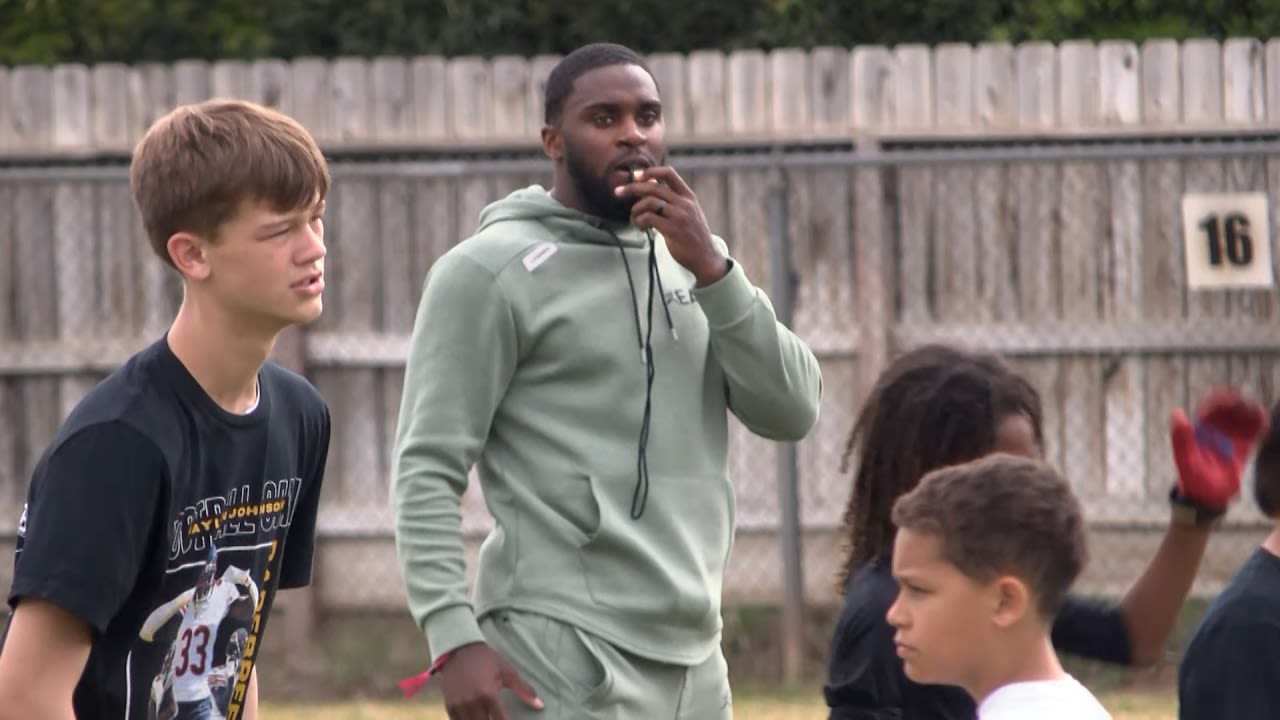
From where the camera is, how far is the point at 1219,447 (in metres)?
3.43

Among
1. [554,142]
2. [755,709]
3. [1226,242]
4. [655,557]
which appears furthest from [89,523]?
[1226,242]

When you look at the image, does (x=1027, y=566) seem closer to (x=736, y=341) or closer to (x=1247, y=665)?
(x=1247, y=665)

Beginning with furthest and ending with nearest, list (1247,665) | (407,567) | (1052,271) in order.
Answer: (1052,271) < (407,567) < (1247,665)

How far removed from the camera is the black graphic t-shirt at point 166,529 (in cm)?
290

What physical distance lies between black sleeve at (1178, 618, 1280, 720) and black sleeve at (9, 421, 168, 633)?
1723 millimetres

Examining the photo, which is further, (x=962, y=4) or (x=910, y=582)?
(x=962, y=4)

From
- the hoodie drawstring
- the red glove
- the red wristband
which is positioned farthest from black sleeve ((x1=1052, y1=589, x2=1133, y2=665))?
the red wristband

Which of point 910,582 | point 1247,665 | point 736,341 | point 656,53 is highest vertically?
point 656,53

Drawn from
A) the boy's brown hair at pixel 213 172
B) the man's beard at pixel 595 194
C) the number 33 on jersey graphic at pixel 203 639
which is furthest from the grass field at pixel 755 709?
the boy's brown hair at pixel 213 172

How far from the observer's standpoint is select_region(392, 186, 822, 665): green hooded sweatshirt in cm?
379

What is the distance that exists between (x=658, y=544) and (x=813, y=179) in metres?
5.16

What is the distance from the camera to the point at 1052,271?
343 inches

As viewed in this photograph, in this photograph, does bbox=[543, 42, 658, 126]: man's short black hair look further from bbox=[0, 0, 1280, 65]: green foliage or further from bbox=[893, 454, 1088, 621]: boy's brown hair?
bbox=[0, 0, 1280, 65]: green foliage

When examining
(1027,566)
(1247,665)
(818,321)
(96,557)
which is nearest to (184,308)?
(96,557)
